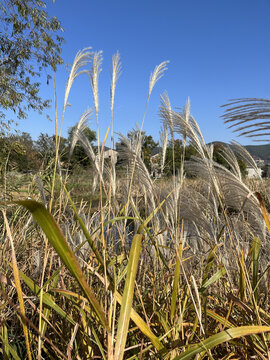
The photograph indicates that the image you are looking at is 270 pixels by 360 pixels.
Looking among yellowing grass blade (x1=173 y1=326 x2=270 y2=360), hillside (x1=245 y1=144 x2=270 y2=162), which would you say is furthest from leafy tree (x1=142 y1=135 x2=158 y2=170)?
yellowing grass blade (x1=173 y1=326 x2=270 y2=360)

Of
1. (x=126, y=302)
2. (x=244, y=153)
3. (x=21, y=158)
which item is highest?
(x=21, y=158)

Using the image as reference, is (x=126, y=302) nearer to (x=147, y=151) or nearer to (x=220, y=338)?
(x=220, y=338)

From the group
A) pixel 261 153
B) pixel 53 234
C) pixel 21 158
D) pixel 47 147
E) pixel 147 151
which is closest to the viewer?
pixel 53 234

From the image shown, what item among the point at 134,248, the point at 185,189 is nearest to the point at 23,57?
the point at 185,189

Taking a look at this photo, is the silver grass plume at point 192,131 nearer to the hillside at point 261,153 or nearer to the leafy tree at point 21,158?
the hillside at point 261,153

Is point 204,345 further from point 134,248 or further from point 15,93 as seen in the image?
point 15,93

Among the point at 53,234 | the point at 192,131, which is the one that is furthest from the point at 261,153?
the point at 53,234

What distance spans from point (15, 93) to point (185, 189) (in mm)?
9692

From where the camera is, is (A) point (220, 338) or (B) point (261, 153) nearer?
(A) point (220, 338)

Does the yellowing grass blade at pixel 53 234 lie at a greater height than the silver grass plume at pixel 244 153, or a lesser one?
lesser

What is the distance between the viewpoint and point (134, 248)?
2.25 feet

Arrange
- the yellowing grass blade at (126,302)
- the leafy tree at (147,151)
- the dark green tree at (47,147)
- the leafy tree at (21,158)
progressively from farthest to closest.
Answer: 1. the leafy tree at (21,158)
2. the leafy tree at (147,151)
3. the dark green tree at (47,147)
4. the yellowing grass blade at (126,302)

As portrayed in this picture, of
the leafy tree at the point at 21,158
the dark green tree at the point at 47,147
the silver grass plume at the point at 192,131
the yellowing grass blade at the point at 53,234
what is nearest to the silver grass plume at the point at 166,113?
the silver grass plume at the point at 192,131

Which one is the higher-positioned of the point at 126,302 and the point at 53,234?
the point at 53,234
